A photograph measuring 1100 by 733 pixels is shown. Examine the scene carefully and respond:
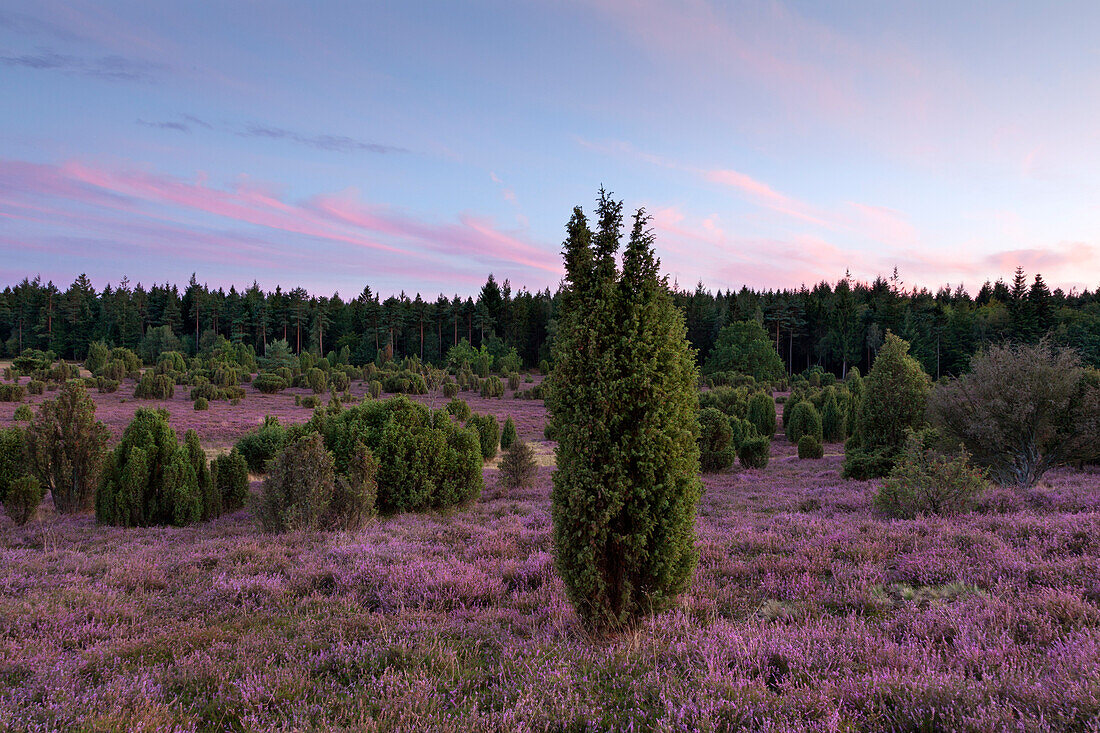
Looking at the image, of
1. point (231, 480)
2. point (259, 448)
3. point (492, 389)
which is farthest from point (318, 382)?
point (231, 480)

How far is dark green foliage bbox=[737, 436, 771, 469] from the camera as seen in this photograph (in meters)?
23.5

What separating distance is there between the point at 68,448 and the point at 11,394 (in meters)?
33.5

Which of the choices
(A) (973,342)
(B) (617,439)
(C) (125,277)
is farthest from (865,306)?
(C) (125,277)

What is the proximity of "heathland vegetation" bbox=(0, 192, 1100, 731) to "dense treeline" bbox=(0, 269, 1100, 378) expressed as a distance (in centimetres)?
5924

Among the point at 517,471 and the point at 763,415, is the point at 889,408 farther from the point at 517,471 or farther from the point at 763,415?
the point at 763,415

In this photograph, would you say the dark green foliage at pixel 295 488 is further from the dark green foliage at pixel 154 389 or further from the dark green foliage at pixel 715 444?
the dark green foliage at pixel 154 389

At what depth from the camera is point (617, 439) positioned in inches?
200

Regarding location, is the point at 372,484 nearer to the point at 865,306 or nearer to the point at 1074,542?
the point at 1074,542

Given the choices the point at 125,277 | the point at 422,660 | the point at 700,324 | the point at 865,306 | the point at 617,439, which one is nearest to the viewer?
the point at 422,660

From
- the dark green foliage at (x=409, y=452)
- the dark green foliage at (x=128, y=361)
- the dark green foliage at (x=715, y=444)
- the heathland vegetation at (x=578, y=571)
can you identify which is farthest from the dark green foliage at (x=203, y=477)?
the dark green foliage at (x=128, y=361)

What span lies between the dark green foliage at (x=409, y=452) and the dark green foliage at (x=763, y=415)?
82.9 ft

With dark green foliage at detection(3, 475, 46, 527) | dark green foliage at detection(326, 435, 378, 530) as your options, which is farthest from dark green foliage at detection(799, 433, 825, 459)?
dark green foliage at detection(3, 475, 46, 527)

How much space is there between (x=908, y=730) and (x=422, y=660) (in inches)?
135

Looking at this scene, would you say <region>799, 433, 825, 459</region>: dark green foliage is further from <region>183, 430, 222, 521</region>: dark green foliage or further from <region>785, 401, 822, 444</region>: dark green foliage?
<region>183, 430, 222, 521</region>: dark green foliage
